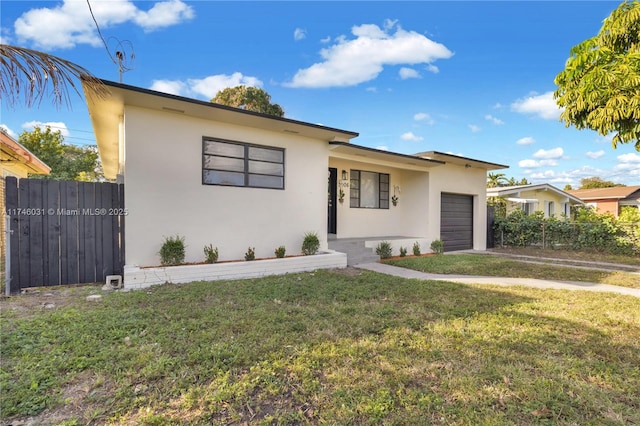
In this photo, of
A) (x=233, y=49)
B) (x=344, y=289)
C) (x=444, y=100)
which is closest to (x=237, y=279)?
(x=344, y=289)

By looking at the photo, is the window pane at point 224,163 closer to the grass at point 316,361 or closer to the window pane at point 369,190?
the grass at point 316,361

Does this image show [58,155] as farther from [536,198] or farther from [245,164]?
[536,198]

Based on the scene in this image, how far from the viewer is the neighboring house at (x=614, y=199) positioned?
2325 centimetres

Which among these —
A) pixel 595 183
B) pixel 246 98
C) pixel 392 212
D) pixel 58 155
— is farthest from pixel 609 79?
pixel 595 183

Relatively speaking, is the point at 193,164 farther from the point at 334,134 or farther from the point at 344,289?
the point at 344,289

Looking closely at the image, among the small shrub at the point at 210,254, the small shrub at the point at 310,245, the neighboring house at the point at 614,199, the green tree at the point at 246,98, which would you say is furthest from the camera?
the neighboring house at the point at 614,199

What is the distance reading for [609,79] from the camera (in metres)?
5.41

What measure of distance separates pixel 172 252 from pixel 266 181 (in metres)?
2.68

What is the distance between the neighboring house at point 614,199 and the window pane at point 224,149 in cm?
2766

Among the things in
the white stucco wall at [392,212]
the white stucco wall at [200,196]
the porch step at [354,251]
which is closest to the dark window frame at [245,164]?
the white stucco wall at [200,196]

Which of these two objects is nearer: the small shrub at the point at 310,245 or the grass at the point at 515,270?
the grass at the point at 515,270

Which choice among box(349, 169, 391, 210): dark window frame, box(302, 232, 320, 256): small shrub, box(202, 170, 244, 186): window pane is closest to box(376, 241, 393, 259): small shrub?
box(349, 169, 391, 210): dark window frame

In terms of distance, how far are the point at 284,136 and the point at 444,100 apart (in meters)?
8.58

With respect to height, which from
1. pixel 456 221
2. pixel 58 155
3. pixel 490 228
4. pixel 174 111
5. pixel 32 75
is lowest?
pixel 490 228
